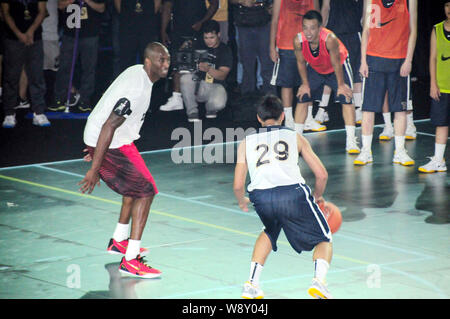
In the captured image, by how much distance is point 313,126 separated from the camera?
13.6 meters

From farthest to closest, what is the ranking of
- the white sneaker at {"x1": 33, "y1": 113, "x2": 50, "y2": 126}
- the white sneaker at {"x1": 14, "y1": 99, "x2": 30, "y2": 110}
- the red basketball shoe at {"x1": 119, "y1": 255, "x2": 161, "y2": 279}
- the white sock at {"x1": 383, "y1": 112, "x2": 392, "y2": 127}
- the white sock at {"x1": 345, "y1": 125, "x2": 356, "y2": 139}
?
the white sneaker at {"x1": 14, "y1": 99, "x2": 30, "y2": 110}, the white sneaker at {"x1": 33, "y1": 113, "x2": 50, "y2": 126}, the white sock at {"x1": 383, "y1": 112, "x2": 392, "y2": 127}, the white sock at {"x1": 345, "y1": 125, "x2": 356, "y2": 139}, the red basketball shoe at {"x1": 119, "y1": 255, "x2": 161, "y2": 279}

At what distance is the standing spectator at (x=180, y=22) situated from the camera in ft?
48.7

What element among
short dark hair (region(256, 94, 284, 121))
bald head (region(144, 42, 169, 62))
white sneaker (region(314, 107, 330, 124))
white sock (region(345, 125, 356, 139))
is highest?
bald head (region(144, 42, 169, 62))

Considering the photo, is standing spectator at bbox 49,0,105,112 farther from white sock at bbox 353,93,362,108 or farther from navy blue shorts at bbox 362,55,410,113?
navy blue shorts at bbox 362,55,410,113

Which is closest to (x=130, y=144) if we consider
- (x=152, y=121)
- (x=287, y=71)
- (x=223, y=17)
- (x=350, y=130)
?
(x=350, y=130)

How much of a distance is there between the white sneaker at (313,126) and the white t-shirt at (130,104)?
250 inches

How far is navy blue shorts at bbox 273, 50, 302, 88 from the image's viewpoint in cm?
1271

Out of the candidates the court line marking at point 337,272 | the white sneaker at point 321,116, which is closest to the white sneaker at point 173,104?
the white sneaker at point 321,116

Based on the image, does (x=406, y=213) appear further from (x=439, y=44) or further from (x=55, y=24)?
(x=55, y=24)

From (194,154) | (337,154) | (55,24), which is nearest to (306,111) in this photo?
(337,154)

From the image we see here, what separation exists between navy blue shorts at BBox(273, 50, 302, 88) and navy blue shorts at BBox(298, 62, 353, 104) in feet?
1.72

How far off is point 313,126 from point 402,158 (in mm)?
2549

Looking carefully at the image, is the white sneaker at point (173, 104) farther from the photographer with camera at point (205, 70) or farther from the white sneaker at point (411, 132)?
the white sneaker at point (411, 132)

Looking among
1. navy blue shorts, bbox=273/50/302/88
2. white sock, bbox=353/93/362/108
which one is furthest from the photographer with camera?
white sock, bbox=353/93/362/108
